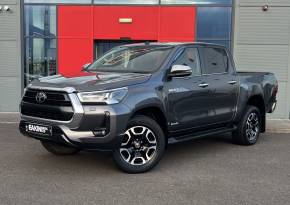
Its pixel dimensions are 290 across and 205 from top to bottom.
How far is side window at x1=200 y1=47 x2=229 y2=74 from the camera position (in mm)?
7285

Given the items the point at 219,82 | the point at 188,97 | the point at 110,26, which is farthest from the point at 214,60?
the point at 110,26

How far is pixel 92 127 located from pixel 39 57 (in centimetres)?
860

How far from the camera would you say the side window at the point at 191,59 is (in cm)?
679

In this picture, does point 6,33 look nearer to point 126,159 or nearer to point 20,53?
point 20,53

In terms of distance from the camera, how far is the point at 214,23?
42.8 ft

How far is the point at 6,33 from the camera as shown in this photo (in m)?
13.2

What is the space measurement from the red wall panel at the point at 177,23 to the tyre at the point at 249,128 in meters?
5.26

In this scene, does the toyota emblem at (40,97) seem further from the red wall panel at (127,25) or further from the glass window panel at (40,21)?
the glass window panel at (40,21)

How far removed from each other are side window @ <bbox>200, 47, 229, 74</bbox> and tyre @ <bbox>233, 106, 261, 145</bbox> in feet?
3.34

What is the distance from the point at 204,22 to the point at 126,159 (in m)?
8.13

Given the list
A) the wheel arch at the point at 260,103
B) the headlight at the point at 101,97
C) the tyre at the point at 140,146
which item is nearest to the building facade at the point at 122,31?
the wheel arch at the point at 260,103

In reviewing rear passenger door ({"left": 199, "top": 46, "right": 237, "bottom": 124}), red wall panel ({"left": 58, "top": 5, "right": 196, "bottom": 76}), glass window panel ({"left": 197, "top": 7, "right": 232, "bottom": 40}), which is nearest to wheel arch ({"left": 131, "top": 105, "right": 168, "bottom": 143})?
rear passenger door ({"left": 199, "top": 46, "right": 237, "bottom": 124})

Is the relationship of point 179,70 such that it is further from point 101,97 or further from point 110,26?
point 110,26

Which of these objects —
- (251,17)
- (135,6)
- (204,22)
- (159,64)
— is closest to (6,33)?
(135,6)
